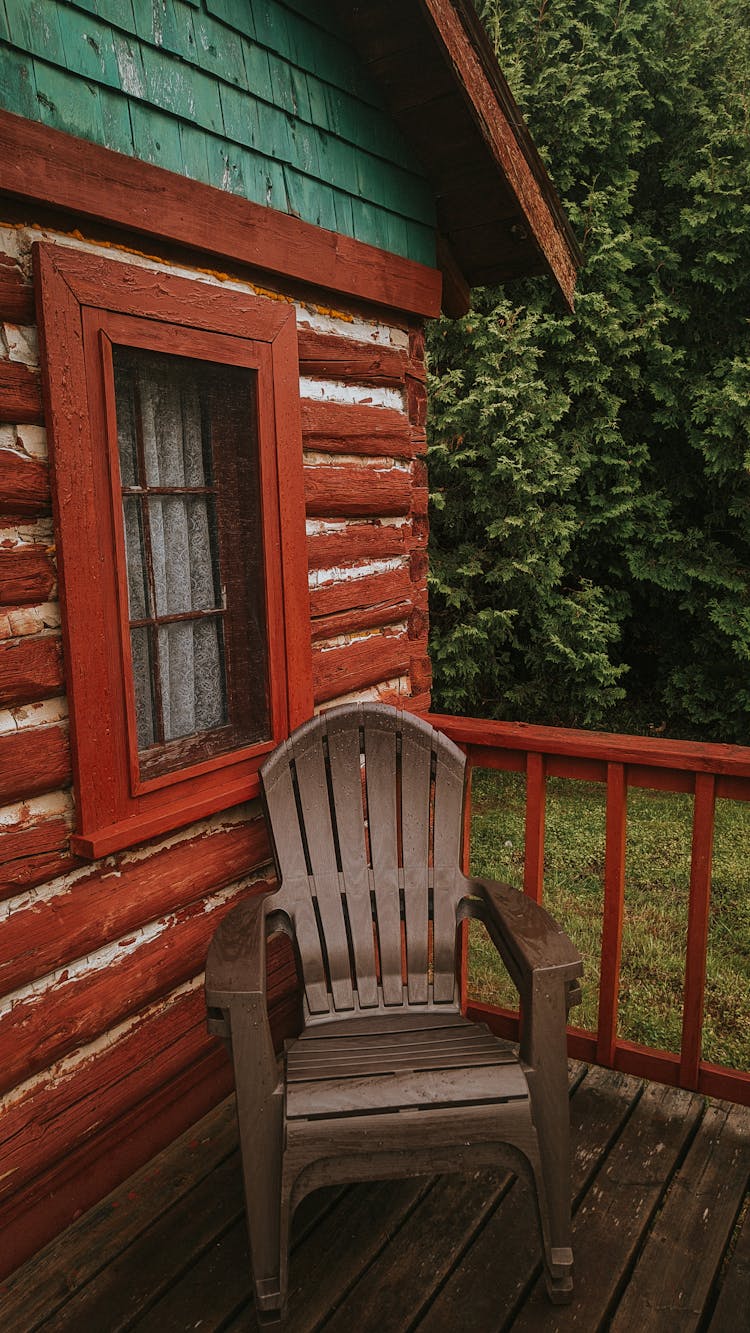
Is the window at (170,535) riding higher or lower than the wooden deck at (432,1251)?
higher

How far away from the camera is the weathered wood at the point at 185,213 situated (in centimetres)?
164

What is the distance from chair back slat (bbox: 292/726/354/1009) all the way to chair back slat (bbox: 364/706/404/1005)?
9cm

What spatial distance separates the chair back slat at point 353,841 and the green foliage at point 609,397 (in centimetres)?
451

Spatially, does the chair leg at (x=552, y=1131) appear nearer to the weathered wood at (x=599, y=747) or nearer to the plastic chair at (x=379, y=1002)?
the plastic chair at (x=379, y=1002)

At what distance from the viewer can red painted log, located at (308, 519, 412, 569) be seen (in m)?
2.49

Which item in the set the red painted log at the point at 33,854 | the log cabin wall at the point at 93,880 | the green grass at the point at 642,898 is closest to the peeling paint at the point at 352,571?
the log cabin wall at the point at 93,880

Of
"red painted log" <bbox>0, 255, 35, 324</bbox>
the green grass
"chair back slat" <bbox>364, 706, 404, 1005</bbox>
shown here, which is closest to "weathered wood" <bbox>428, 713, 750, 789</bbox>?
"chair back slat" <bbox>364, 706, 404, 1005</bbox>

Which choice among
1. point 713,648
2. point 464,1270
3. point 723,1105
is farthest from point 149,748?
point 713,648

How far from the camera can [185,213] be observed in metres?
1.95

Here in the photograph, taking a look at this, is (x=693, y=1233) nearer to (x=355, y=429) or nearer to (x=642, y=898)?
(x=355, y=429)

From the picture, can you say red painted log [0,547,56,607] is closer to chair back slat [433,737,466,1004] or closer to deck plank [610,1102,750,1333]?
chair back slat [433,737,466,1004]

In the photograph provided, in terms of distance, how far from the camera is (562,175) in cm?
683

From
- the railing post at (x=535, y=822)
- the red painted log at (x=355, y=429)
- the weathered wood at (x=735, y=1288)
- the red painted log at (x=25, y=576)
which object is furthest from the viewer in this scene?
the red painted log at (x=355, y=429)

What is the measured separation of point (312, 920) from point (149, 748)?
1.82 feet
